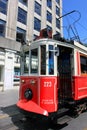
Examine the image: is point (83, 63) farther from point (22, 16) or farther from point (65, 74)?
point (22, 16)

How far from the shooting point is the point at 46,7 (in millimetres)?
29453

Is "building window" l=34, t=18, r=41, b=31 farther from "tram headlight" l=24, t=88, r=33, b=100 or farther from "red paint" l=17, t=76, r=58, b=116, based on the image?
"red paint" l=17, t=76, r=58, b=116

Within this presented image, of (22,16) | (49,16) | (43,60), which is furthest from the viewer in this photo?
(49,16)

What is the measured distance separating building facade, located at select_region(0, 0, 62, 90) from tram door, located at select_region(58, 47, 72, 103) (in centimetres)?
948

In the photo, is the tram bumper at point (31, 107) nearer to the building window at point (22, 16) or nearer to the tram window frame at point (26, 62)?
the tram window frame at point (26, 62)

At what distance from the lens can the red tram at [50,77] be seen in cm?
611

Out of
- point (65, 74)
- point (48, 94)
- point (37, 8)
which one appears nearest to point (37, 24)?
point (37, 8)

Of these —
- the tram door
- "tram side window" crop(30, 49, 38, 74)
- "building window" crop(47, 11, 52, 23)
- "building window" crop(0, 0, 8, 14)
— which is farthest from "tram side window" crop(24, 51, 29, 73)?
"building window" crop(47, 11, 52, 23)

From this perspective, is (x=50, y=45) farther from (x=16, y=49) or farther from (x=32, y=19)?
(x=32, y=19)

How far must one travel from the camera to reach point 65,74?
7.60m

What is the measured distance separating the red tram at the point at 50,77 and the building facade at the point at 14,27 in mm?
9614

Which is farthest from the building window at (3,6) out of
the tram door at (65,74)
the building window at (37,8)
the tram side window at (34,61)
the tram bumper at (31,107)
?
the tram bumper at (31,107)

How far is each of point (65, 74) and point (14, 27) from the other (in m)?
15.5

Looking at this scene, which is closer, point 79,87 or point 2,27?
point 79,87
